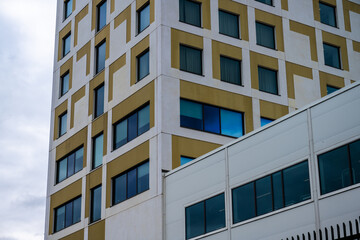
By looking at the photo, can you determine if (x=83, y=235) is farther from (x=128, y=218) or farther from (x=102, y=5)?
(x=102, y=5)

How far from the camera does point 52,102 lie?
53562 millimetres

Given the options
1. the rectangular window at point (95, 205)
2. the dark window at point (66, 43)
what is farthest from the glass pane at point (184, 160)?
the dark window at point (66, 43)

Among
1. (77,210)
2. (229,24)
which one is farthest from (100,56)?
(77,210)

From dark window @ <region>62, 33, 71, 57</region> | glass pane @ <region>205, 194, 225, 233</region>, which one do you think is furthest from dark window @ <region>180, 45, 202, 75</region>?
dark window @ <region>62, 33, 71, 57</region>

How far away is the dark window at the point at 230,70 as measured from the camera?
42.1m

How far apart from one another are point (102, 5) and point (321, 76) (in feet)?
57.7

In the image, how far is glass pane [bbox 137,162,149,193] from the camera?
38844 millimetres

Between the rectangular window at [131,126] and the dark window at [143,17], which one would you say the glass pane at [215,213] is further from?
the dark window at [143,17]

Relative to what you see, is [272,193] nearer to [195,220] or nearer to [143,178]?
[195,220]

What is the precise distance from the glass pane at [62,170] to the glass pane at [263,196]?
73.5 ft

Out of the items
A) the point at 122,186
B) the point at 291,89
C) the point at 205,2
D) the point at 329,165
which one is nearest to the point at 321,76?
the point at 291,89

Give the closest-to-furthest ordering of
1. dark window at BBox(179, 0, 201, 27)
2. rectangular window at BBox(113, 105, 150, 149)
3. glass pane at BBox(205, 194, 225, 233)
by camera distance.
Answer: glass pane at BBox(205, 194, 225, 233) → rectangular window at BBox(113, 105, 150, 149) → dark window at BBox(179, 0, 201, 27)

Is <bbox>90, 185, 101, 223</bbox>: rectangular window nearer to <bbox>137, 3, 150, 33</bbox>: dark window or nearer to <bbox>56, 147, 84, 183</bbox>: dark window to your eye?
<bbox>56, 147, 84, 183</bbox>: dark window

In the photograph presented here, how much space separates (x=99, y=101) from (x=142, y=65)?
20.2 ft
